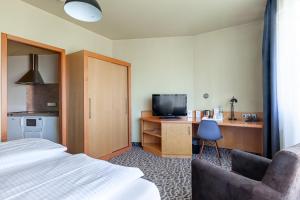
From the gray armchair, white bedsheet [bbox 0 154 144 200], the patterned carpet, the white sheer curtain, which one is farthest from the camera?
the patterned carpet

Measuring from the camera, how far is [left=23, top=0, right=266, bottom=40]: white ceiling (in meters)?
2.66

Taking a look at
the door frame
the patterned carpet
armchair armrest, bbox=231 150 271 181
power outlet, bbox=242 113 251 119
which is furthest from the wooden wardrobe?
power outlet, bbox=242 113 251 119

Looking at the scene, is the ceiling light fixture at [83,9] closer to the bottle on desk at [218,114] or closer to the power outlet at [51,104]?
the bottle on desk at [218,114]

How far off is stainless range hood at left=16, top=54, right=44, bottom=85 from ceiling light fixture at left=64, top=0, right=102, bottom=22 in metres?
2.84

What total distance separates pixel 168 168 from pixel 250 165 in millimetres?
1408

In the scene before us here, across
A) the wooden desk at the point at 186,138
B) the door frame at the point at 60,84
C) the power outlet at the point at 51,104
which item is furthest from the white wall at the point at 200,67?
the power outlet at the point at 51,104

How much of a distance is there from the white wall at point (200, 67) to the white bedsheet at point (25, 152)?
8.65ft

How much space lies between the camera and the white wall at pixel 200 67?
3385 mm

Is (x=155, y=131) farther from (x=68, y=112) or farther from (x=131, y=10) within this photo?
(x=131, y=10)

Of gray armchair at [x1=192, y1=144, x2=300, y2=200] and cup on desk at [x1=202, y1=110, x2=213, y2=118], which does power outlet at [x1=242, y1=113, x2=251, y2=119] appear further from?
gray armchair at [x1=192, y1=144, x2=300, y2=200]

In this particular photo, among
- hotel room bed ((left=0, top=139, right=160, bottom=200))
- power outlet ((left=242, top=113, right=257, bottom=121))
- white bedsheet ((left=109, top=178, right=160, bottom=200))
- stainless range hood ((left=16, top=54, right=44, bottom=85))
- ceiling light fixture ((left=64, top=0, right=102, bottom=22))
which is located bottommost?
white bedsheet ((left=109, top=178, right=160, bottom=200))

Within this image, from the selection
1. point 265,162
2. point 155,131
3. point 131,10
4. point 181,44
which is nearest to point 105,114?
point 155,131

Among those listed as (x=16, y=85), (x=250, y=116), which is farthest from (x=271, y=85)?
(x=16, y=85)

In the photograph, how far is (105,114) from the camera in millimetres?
3332
